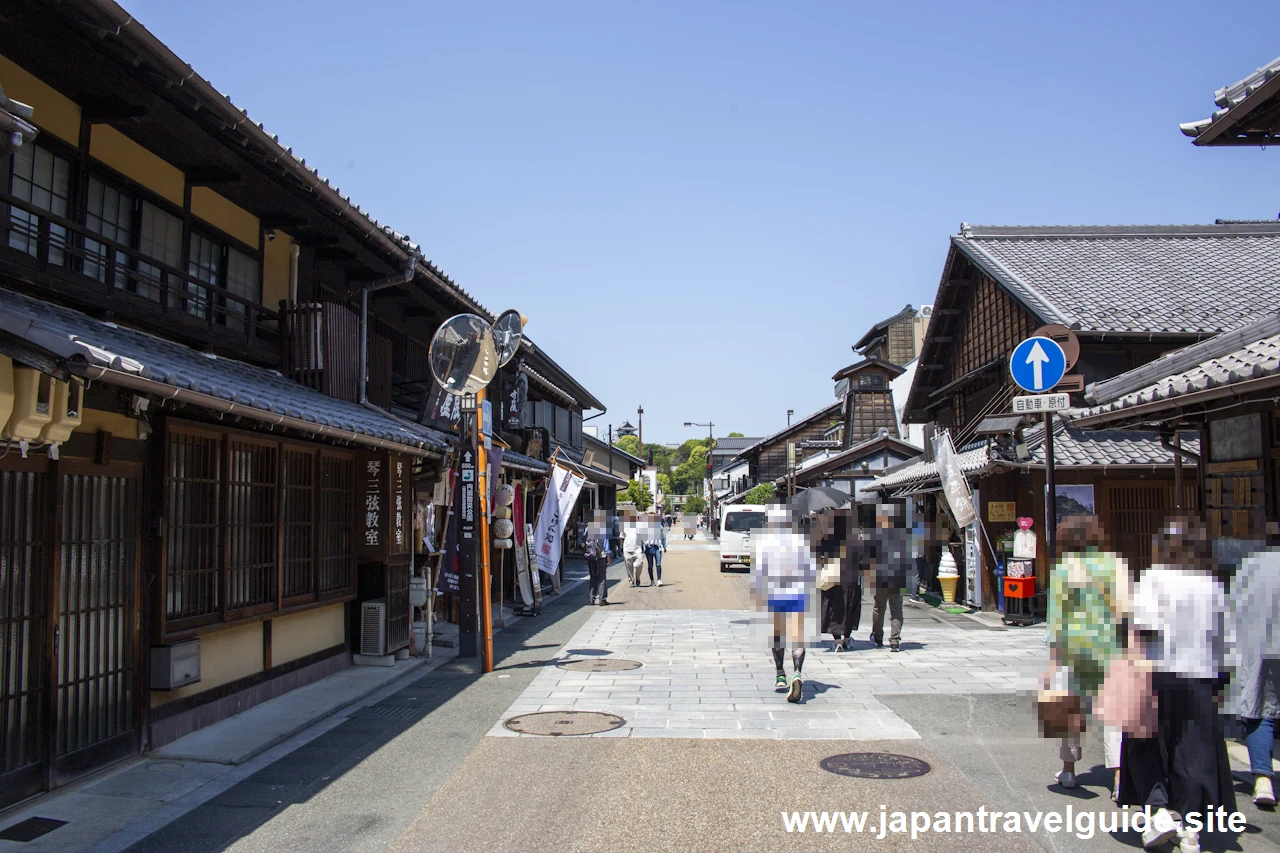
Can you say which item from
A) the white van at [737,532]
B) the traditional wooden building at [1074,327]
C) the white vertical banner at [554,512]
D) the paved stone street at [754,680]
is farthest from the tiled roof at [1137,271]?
the white van at [737,532]

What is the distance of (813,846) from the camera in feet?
17.2

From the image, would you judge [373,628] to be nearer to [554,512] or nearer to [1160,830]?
[554,512]

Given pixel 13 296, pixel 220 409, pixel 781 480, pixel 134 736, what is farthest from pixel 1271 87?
pixel 781 480

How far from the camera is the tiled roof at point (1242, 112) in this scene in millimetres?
6121

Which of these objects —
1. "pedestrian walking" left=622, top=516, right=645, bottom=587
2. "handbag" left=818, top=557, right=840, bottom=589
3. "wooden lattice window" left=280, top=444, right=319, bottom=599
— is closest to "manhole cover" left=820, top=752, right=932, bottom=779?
"handbag" left=818, top=557, right=840, bottom=589

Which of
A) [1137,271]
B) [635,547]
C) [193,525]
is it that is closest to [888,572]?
[193,525]

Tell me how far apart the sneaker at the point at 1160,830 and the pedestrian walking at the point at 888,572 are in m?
7.43

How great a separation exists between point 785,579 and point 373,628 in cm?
556

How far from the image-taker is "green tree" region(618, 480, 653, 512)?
52844 millimetres

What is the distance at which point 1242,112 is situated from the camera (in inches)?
249

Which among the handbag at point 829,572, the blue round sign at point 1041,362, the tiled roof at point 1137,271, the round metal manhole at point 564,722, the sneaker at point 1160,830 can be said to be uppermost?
the tiled roof at point 1137,271

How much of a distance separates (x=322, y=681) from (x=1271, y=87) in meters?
10.7

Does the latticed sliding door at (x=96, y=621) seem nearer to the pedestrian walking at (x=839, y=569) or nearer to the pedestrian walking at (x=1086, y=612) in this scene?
the pedestrian walking at (x=839, y=569)

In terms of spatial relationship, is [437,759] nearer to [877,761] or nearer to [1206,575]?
[877,761]
